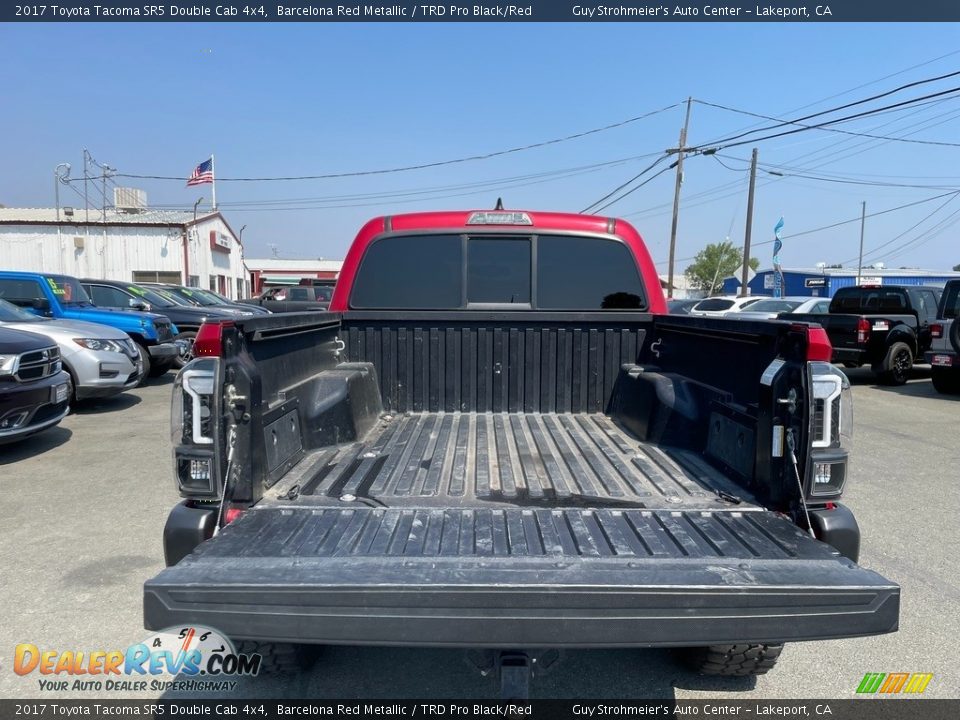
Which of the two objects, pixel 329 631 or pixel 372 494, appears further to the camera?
pixel 372 494

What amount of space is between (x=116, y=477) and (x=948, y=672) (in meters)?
6.55

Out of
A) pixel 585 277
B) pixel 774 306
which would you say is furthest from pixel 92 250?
pixel 585 277

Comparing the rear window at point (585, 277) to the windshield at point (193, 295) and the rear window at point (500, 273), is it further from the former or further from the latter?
the windshield at point (193, 295)

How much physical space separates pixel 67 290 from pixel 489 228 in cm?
998

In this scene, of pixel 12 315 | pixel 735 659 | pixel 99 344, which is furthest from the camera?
pixel 99 344

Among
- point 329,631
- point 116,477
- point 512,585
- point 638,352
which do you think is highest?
point 638,352

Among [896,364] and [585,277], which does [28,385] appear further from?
[896,364]

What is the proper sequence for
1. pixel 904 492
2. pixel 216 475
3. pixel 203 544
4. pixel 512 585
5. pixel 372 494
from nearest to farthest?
pixel 512 585
pixel 203 544
pixel 216 475
pixel 372 494
pixel 904 492

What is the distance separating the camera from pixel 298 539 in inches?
87.4

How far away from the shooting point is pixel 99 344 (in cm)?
879

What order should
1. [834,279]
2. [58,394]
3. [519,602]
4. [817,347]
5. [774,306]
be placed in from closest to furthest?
[519,602], [817,347], [58,394], [774,306], [834,279]

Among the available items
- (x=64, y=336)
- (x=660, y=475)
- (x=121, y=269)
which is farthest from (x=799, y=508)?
(x=121, y=269)

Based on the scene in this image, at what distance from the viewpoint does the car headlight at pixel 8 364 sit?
6.25 metres

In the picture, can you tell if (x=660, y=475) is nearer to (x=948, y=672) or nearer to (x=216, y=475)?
(x=948, y=672)
